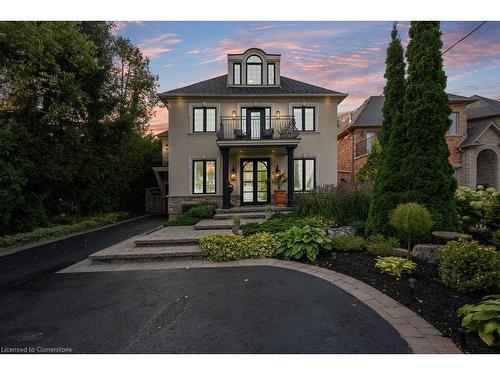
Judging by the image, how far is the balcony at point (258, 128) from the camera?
37.1ft

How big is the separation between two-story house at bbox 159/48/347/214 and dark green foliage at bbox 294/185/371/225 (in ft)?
10.5

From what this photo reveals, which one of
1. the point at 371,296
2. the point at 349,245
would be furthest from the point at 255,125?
the point at 371,296

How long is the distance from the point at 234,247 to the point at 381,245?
3148 mm

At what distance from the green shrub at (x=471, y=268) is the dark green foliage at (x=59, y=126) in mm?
10458

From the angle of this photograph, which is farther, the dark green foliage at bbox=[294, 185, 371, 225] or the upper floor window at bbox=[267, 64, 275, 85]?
the upper floor window at bbox=[267, 64, 275, 85]

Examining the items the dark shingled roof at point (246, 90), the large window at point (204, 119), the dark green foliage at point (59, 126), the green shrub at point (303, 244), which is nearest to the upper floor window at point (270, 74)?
the dark shingled roof at point (246, 90)

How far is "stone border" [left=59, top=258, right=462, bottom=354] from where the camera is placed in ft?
7.78

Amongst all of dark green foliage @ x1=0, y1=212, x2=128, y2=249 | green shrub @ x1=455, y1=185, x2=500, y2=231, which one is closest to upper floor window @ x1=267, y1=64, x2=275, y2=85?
green shrub @ x1=455, y1=185, x2=500, y2=231

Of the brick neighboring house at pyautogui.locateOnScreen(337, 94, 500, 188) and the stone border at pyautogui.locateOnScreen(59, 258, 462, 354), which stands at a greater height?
the brick neighboring house at pyautogui.locateOnScreen(337, 94, 500, 188)

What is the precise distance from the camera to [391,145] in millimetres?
5883

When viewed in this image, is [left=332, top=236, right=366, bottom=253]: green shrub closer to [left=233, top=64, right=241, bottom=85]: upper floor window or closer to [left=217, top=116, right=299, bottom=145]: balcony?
[left=217, top=116, right=299, bottom=145]: balcony

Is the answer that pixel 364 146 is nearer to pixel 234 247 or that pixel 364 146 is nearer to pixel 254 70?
pixel 254 70

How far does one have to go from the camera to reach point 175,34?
5953 millimetres

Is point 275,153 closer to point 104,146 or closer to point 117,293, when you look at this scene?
point 104,146
